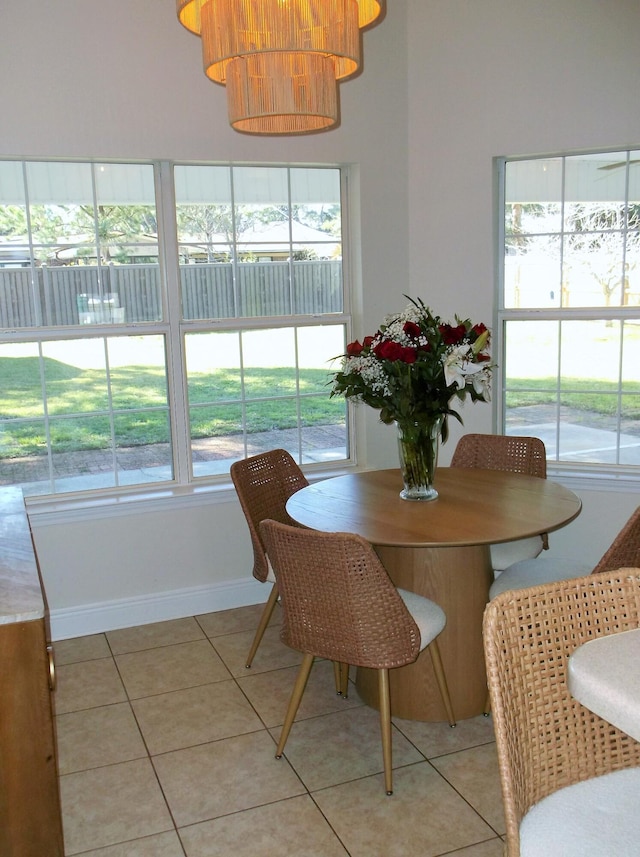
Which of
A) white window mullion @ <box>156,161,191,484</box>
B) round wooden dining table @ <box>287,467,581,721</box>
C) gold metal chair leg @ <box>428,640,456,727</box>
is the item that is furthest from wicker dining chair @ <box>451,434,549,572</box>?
white window mullion @ <box>156,161,191,484</box>

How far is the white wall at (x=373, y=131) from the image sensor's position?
370cm

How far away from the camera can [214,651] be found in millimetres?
3775

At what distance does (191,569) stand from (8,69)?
2489 mm

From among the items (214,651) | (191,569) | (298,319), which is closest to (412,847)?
(214,651)

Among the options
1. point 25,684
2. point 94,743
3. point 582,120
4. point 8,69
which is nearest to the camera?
point 25,684

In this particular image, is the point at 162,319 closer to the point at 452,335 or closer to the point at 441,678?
the point at 452,335

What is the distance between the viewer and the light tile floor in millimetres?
2480

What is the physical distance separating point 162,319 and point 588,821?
3188 mm

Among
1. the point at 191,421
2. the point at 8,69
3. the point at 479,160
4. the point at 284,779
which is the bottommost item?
the point at 284,779

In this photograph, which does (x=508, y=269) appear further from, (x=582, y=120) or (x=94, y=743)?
(x=94, y=743)

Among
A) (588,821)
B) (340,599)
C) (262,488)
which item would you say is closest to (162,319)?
(262,488)

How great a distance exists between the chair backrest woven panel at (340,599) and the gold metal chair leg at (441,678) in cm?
36

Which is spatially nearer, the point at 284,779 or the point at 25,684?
the point at 25,684

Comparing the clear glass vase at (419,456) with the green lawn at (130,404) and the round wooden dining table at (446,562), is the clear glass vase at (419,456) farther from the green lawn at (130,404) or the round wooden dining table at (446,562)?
the green lawn at (130,404)
